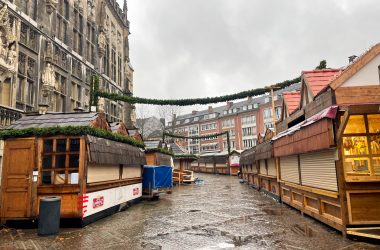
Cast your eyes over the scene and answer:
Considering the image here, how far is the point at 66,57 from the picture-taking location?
867 inches

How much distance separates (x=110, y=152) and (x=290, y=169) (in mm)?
8648

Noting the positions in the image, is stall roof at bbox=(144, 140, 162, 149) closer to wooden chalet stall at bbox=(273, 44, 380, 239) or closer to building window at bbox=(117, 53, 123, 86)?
building window at bbox=(117, 53, 123, 86)

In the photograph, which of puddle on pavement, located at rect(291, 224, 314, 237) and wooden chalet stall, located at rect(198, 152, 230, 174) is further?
wooden chalet stall, located at rect(198, 152, 230, 174)

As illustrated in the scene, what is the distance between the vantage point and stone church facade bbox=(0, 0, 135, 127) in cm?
1474

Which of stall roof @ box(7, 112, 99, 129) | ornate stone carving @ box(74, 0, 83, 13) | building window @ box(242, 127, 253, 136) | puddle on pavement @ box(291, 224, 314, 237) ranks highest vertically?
ornate stone carving @ box(74, 0, 83, 13)

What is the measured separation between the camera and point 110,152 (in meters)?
12.1

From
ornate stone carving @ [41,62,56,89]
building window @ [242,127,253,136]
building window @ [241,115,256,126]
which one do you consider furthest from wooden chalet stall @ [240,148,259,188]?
building window @ [242,127,253,136]

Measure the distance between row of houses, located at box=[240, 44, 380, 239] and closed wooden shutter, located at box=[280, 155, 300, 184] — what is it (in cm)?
64

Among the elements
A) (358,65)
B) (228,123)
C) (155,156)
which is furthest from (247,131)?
(358,65)

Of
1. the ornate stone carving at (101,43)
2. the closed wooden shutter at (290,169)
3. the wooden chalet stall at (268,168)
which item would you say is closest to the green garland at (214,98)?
the wooden chalet stall at (268,168)

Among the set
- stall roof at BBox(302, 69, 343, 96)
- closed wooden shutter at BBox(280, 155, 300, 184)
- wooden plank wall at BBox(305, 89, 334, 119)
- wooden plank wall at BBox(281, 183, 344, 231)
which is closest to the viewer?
wooden plank wall at BBox(281, 183, 344, 231)

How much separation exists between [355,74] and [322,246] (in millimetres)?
5518

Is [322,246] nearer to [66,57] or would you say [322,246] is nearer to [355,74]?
[355,74]

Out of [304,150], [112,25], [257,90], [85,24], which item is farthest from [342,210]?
[112,25]
